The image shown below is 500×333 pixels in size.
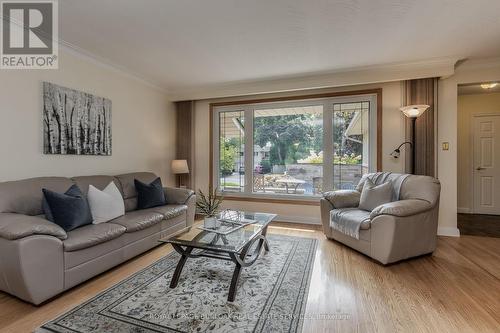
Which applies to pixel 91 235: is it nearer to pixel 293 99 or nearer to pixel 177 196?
pixel 177 196

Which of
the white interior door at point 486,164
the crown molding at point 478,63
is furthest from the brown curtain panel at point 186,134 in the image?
the white interior door at point 486,164

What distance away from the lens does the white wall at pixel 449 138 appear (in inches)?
141

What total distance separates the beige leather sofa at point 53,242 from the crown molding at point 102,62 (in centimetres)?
158

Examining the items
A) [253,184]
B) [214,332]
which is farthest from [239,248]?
[253,184]

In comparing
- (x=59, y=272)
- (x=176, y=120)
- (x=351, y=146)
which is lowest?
(x=59, y=272)

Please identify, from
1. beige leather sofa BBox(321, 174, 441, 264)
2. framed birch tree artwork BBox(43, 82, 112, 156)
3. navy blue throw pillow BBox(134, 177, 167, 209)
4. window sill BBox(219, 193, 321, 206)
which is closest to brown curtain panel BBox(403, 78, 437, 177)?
beige leather sofa BBox(321, 174, 441, 264)

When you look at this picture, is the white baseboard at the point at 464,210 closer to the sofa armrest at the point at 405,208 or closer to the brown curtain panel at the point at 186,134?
the sofa armrest at the point at 405,208

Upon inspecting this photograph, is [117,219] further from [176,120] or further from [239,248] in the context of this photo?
[176,120]

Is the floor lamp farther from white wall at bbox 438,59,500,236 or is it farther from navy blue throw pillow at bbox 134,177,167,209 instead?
navy blue throw pillow at bbox 134,177,167,209

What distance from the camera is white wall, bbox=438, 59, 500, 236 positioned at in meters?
3.59

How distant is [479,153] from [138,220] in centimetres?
642

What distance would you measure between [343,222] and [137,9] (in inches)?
123

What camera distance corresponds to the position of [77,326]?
1668 millimetres

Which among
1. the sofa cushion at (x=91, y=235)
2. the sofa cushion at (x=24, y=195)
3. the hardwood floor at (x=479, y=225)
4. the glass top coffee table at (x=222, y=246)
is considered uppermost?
the sofa cushion at (x=24, y=195)
